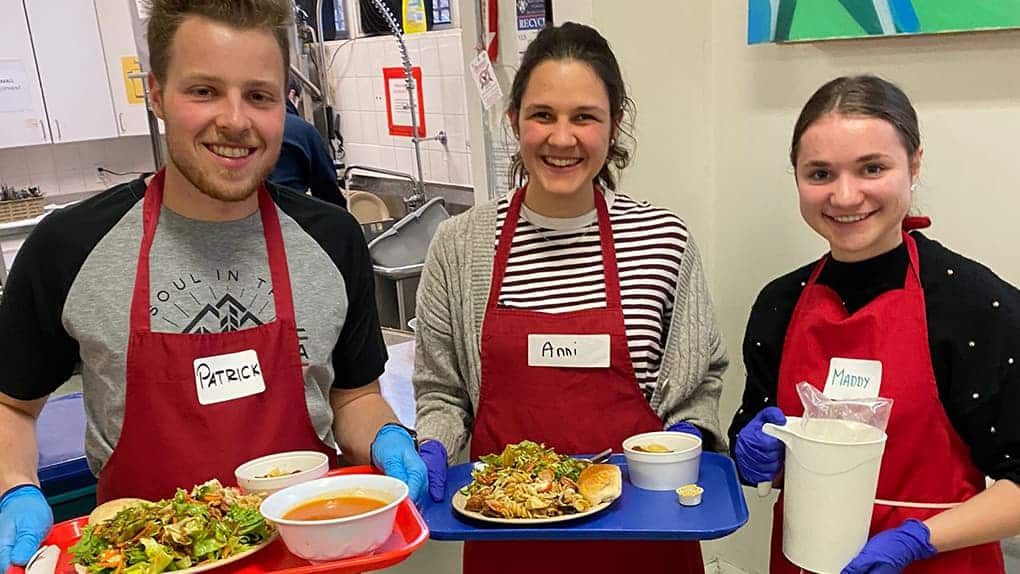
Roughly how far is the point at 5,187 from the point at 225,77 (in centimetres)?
466

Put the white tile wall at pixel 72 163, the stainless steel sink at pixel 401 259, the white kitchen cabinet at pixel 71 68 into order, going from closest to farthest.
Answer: the stainless steel sink at pixel 401 259 < the white kitchen cabinet at pixel 71 68 < the white tile wall at pixel 72 163

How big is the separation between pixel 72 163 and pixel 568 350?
5121 millimetres

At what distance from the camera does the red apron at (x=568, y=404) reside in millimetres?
1521

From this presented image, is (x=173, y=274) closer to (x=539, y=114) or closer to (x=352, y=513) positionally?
(x=352, y=513)

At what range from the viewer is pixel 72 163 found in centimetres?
558

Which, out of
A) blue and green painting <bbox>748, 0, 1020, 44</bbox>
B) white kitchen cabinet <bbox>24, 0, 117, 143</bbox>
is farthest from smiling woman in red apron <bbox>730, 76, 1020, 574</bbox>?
white kitchen cabinet <bbox>24, 0, 117, 143</bbox>

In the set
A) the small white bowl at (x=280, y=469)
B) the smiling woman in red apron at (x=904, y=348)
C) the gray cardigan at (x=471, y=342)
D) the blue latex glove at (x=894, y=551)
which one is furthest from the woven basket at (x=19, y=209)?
the blue latex glove at (x=894, y=551)

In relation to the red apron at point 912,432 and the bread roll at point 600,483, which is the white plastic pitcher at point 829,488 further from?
the bread roll at point 600,483

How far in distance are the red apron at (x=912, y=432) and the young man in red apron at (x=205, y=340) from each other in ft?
2.41

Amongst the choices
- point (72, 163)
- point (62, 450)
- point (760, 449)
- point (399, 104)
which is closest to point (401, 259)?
point (399, 104)

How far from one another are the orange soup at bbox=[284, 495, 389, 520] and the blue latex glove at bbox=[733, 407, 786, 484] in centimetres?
57

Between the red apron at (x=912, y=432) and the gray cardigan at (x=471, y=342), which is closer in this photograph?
the red apron at (x=912, y=432)

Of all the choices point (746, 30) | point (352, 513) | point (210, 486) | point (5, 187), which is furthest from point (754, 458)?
point (5, 187)

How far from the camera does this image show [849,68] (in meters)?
1.92
